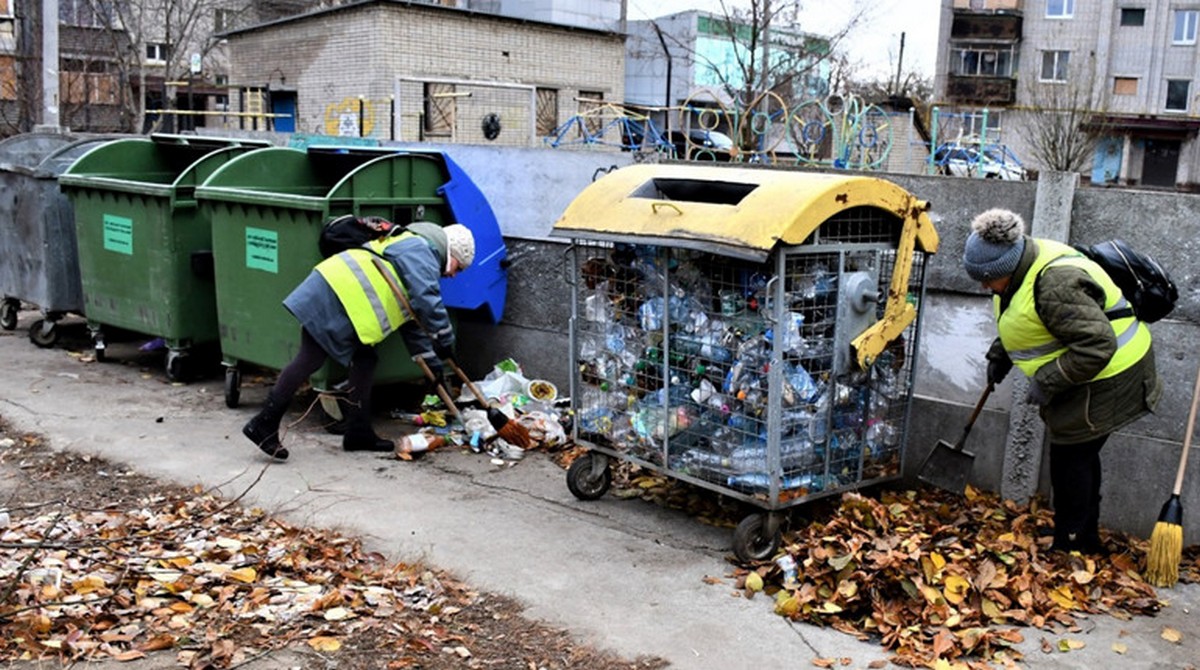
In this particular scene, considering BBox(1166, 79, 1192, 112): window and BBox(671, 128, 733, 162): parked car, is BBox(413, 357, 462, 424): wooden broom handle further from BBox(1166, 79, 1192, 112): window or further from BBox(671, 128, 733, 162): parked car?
BBox(1166, 79, 1192, 112): window

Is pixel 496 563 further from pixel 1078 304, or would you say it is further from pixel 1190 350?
pixel 1190 350

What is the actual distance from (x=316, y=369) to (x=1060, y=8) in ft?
164

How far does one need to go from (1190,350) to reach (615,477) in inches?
114

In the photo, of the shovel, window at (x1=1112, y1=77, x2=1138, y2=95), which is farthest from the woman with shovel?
window at (x1=1112, y1=77, x2=1138, y2=95)

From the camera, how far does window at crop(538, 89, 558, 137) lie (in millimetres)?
24484

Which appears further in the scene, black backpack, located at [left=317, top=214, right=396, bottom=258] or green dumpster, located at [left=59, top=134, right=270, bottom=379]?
green dumpster, located at [left=59, top=134, right=270, bottom=379]

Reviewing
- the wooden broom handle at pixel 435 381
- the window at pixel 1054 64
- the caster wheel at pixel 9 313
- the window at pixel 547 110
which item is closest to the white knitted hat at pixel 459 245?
the wooden broom handle at pixel 435 381

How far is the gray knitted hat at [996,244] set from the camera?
461 cm

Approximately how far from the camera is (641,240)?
16.6ft

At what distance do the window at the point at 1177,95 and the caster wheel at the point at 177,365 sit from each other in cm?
4904

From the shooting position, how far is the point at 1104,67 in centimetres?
4734

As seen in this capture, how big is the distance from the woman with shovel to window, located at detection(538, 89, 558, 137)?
66.5 feet

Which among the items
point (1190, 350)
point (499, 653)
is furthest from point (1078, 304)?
point (499, 653)

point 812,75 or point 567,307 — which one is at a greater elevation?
point 812,75
